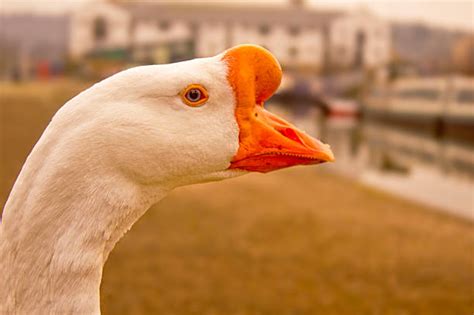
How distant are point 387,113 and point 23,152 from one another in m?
4.80

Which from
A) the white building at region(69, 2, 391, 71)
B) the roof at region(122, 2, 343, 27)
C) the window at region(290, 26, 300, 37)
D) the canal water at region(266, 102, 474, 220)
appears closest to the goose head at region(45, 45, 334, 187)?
the canal water at region(266, 102, 474, 220)

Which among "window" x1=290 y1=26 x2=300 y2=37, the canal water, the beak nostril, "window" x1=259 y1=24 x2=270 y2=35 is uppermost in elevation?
the beak nostril

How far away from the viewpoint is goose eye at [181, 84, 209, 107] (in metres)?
0.49

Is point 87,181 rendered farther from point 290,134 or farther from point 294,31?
point 294,31

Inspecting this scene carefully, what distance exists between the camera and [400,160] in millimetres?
4004

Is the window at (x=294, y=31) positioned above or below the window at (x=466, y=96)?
above

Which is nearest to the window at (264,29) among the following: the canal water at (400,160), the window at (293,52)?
the window at (293,52)

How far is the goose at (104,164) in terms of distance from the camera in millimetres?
458

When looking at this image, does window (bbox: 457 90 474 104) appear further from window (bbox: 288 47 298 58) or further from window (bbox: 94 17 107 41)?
window (bbox: 94 17 107 41)

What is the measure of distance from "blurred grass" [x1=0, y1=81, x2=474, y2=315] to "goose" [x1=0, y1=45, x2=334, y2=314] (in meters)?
1.04

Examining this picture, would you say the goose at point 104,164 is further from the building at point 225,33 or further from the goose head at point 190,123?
the building at point 225,33

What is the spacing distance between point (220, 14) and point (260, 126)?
9.48ft

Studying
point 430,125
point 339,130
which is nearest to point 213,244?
point 339,130

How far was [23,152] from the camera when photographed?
2.71 m
